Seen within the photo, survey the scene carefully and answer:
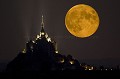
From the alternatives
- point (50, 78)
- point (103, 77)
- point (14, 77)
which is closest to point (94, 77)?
point (103, 77)

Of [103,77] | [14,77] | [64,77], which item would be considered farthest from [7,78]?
[103,77]

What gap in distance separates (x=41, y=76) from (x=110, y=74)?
2803 centimetres

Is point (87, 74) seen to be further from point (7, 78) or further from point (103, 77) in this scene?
point (7, 78)

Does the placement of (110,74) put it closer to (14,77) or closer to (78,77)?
(78,77)

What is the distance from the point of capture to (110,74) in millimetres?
185750

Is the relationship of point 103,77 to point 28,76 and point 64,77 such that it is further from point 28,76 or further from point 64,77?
point 28,76

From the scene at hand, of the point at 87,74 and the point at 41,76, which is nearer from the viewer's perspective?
the point at 41,76

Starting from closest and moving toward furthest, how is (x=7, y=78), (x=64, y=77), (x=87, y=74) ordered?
1. (x=7, y=78)
2. (x=64, y=77)
3. (x=87, y=74)

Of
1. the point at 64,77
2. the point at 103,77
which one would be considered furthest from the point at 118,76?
the point at 64,77

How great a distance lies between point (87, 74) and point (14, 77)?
32240 mm

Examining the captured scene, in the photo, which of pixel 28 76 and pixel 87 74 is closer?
pixel 28 76

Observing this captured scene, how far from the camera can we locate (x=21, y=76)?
575 feet

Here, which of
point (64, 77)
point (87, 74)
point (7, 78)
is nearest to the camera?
point (7, 78)

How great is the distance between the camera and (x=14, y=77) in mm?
170125
